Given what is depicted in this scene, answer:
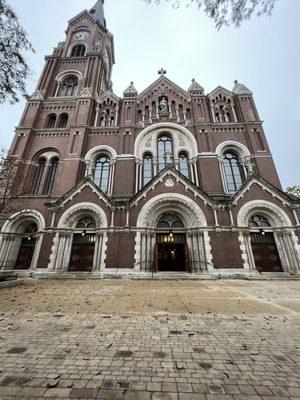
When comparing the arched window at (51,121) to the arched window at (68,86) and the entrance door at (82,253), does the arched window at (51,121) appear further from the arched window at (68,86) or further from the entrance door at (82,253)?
the entrance door at (82,253)

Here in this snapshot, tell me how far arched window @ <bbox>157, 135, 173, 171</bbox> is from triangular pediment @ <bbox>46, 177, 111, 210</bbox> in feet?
22.1

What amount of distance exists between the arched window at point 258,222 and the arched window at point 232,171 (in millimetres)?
3601

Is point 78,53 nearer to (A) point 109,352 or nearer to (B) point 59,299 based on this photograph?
(B) point 59,299

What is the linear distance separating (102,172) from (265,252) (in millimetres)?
15911

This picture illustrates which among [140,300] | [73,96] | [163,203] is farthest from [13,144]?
[140,300]

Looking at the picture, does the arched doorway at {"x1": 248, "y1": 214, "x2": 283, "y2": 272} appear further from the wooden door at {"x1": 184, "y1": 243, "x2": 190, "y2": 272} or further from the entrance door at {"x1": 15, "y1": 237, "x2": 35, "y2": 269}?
the entrance door at {"x1": 15, "y1": 237, "x2": 35, "y2": 269}

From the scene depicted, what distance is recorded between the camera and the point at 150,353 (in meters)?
2.80

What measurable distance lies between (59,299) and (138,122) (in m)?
19.1

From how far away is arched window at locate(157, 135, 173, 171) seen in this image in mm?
19286

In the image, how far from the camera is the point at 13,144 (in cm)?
1948

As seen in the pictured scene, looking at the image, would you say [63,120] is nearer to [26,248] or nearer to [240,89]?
[26,248]

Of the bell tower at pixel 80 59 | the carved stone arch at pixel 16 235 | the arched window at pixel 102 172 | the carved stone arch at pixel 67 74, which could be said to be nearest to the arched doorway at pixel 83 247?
the carved stone arch at pixel 16 235

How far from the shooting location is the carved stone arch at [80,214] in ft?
48.4

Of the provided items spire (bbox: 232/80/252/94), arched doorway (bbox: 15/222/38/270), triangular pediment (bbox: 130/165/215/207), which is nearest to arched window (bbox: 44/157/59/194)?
arched doorway (bbox: 15/222/38/270)
